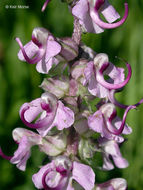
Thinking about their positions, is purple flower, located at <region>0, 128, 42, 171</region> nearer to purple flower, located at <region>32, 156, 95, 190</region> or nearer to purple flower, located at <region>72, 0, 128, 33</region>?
purple flower, located at <region>32, 156, 95, 190</region>

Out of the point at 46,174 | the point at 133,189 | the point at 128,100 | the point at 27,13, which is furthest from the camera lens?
the point at 27,13

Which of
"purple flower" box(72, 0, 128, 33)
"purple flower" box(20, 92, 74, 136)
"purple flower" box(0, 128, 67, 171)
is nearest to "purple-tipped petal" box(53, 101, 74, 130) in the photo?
"purple flower" box(20, 92, 74, 136)

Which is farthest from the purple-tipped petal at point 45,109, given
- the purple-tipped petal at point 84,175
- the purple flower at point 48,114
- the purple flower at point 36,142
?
the purple-tipped petal at point 84,175

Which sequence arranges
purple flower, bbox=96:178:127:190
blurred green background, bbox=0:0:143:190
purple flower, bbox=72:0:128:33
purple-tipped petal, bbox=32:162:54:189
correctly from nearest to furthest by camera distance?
purple flower, bbox=72:0:128:33 → purple-tipped petal, bbox=32:162:54:189 → purple flower, bbox=96:178:127:190 → blurred green background, bbox=0:0:143:190

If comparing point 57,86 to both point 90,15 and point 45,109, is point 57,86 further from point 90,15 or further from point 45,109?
point 90,15

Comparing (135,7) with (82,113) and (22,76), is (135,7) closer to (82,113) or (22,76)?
(22,76)

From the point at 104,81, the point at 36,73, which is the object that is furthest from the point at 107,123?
the point at 36,73

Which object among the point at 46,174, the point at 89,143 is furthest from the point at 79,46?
the point at 46,174
